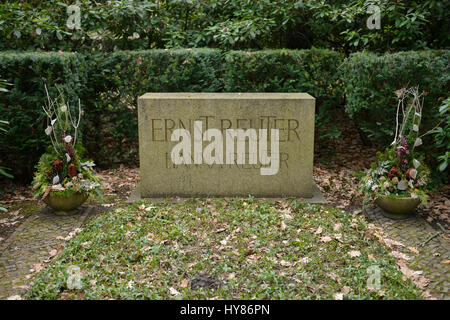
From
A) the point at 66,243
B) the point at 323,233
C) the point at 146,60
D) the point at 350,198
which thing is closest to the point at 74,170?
the point at 66,243

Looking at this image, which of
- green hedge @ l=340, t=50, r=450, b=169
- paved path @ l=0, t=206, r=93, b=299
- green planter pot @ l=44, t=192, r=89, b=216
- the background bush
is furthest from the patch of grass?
the background bush

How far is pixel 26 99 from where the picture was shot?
6793 mm

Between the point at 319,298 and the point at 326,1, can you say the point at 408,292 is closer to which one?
the point at 319,298

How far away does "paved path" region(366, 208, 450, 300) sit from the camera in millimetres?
4312

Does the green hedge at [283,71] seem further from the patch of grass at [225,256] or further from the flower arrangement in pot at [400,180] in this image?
the patch of grass at [225,256]

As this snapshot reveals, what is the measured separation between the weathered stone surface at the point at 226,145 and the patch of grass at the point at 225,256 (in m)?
0.45

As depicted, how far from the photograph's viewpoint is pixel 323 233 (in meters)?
5.29

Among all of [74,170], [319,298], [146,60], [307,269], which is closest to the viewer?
[319,298]

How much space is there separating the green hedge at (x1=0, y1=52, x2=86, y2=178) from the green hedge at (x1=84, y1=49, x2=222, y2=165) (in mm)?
885

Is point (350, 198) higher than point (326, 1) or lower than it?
lower

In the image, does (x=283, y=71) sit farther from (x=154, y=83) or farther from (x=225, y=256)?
(x=225, y=256)

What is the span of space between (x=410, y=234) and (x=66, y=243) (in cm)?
408

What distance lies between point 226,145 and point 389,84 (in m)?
2.69

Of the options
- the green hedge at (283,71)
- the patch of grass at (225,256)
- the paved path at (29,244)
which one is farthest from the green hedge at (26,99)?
the green hedge at (283,71)
